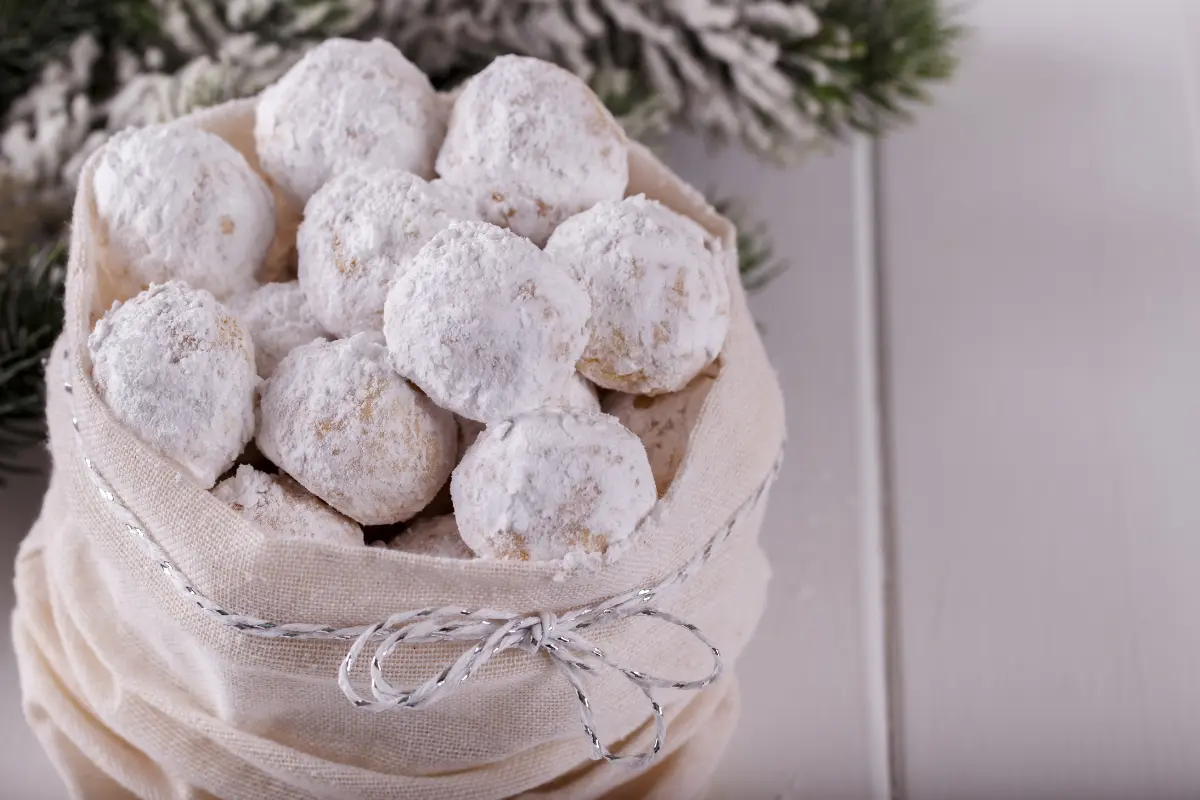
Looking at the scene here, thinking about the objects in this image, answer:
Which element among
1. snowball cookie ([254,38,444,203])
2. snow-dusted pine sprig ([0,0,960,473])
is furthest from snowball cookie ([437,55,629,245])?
snow-dusted pine sprig ([0,0,960,473])

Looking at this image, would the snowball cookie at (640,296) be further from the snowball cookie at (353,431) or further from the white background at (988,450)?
the white background at (988,450)

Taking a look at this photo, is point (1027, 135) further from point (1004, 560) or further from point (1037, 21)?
point (1004, 560)

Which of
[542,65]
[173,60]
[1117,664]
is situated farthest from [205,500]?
[1117,664]

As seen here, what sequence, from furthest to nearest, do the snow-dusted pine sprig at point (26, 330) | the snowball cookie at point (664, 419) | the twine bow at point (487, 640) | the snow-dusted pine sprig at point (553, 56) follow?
the snow-dusted pine sprig at point (553, 56) → the snow-dusted pine sprig at point (26, 330) → the snowball cookie at point (664, 419) → the twine bow at point (487, 640)

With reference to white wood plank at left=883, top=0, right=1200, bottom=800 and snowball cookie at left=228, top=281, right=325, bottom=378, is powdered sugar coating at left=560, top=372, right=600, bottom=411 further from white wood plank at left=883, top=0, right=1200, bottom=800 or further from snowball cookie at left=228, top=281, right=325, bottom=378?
white wood plank at left=883, top=0, right=1200, bottom=800

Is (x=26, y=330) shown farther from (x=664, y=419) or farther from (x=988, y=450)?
(x=988, y=450)

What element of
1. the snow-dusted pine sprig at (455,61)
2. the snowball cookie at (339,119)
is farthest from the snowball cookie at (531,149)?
the snow-dusted pine sprig at (455,61)
